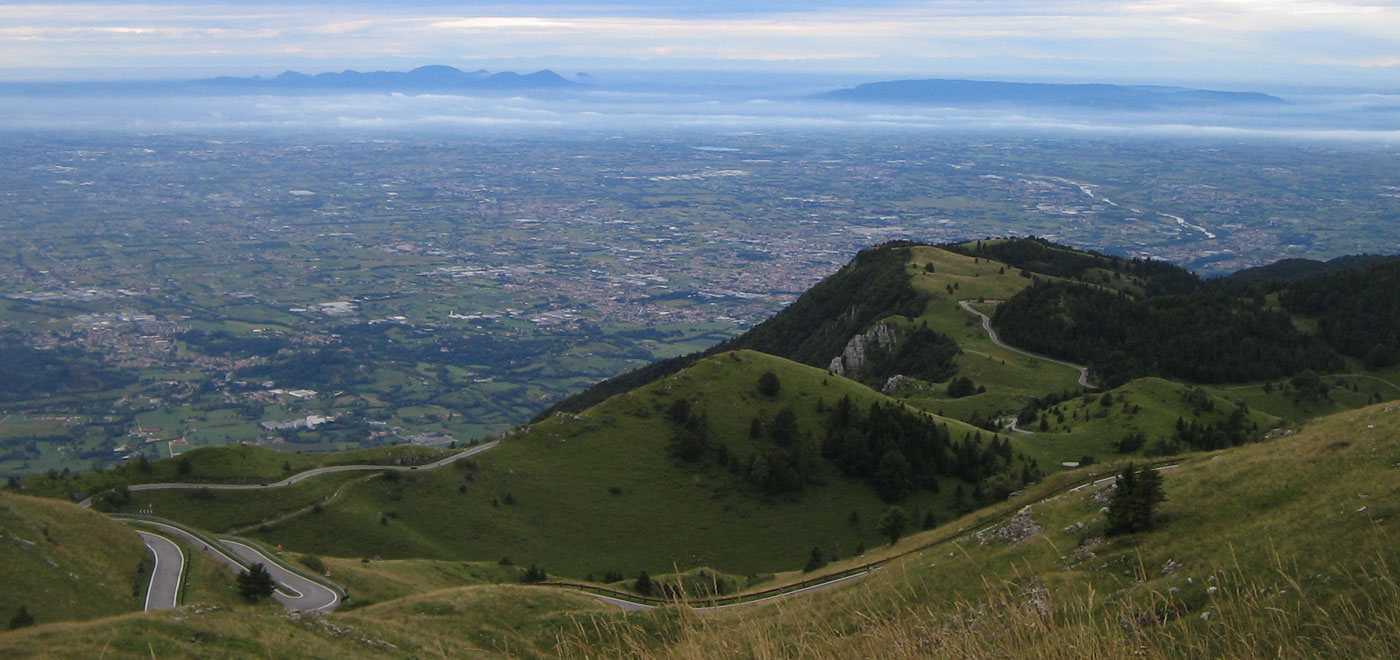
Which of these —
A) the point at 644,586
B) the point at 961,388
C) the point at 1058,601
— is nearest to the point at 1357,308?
the point at 961,388

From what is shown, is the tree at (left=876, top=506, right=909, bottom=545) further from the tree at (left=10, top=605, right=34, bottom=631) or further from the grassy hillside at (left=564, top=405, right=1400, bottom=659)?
the tree at (left=10, top=605, right=34, bottom=631)

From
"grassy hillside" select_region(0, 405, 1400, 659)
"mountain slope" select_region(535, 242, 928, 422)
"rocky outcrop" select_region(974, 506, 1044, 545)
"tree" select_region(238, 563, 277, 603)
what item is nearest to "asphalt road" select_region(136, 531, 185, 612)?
"tree" select_region(238, 563, 277, 603)

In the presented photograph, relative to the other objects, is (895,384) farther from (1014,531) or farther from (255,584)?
(255,584)

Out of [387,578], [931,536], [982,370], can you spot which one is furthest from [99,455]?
[931,536]

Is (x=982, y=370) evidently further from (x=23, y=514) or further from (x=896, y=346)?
(x=23, y=514)

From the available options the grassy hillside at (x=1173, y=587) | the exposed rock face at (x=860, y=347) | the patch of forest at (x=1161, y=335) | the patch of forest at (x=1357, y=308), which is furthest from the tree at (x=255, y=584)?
the patch of forest at (x=1357, y=308)

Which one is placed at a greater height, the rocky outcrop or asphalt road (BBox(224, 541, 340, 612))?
the rocky outcrop

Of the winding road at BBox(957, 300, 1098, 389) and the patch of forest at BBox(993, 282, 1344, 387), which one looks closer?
the patch of forest at BBox(993, 282, 1344, 387)
